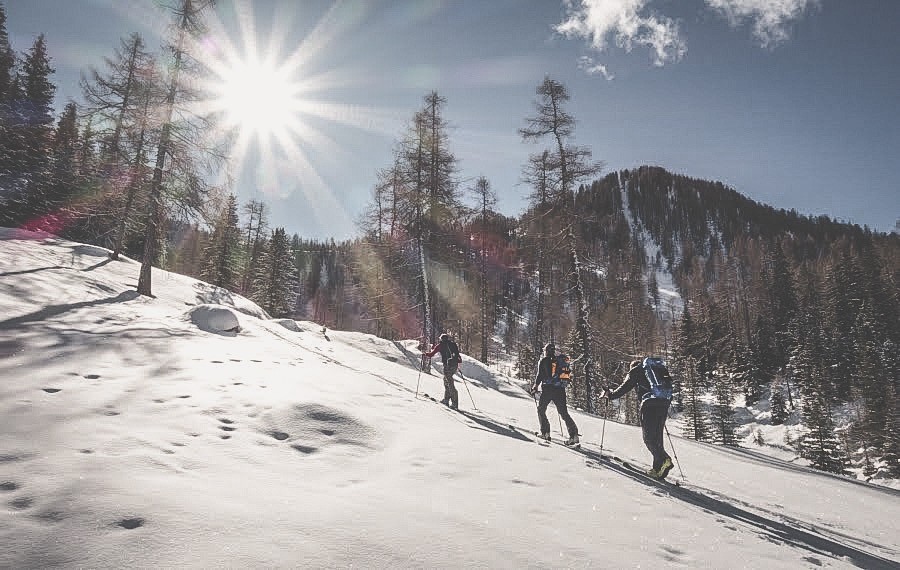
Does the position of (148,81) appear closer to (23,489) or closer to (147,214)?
(147,214)

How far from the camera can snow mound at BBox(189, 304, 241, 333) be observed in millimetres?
11570

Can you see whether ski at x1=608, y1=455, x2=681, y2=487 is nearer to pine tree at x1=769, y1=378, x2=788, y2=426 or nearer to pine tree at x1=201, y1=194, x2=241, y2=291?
pine tree at x1=201, y1=194, x2=241, y2=291

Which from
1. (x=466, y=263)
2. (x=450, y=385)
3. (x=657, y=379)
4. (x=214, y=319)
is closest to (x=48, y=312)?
(x=214, y=319)

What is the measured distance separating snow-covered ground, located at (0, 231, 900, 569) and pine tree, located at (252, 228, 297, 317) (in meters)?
31.2

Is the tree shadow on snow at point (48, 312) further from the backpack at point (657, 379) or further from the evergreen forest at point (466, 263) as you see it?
the backpack at point (657, 379)

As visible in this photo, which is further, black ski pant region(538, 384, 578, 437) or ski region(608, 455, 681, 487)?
black ski pant region(538, 384, 578, 437)

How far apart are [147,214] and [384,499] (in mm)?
16296

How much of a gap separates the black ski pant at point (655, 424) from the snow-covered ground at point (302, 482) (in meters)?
0.51

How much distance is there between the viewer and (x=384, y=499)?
4.02 metres

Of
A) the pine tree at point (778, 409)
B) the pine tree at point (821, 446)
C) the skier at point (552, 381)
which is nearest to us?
the skier at point (552, 381)

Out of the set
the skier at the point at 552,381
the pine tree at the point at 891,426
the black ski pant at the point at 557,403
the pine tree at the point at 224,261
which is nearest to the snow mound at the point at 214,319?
the skier at the point at 552,381

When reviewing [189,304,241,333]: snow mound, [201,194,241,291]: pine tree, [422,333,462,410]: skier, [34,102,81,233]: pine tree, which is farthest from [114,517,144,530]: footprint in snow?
[201,194,241,291]: pine tree

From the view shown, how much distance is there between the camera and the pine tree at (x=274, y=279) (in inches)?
1566

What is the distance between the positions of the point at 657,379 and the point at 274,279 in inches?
1559
